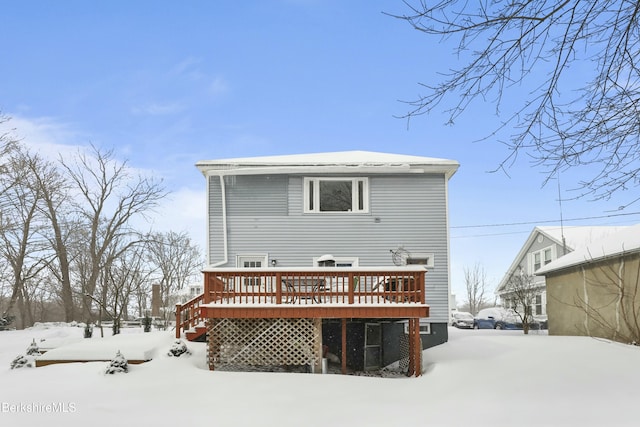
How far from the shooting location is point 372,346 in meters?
13.1

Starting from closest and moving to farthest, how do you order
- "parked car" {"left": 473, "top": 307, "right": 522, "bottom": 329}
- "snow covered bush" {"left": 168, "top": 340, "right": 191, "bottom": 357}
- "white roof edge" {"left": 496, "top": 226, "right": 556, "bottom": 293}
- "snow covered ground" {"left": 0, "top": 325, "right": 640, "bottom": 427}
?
1. "snow covered ground" {"left": 0, "top": 325, "right": 640, "bottom": 427}
2. "snow covered bush" {"left": 168, "top": 340, "right": 191, "bottom": 357}
3. "parked car" {"left": 473, "top": 307, "right": 522, "bottom": 329}
4. "white roof edge" {"left": 496, "top": 226, "right": 556, "bottom": 293}

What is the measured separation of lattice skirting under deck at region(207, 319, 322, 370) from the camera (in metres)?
10.5

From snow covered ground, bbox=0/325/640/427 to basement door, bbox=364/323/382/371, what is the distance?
8.05 feet

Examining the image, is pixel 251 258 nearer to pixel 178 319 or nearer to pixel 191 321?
pixel 191 321

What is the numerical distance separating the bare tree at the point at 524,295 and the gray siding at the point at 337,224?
843 centimetres

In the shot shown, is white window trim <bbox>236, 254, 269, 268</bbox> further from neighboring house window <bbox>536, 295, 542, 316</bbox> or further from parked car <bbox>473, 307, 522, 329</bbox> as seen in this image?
neighboring house window <bbox>536, 295, 542, 316</bbox>

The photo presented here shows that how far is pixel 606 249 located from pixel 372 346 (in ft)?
22.9

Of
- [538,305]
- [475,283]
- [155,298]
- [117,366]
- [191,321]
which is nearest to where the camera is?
[117,366]

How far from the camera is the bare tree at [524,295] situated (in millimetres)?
21594

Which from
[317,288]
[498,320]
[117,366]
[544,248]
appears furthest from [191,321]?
[544,248]

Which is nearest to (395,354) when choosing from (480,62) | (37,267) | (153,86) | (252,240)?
(252,240)

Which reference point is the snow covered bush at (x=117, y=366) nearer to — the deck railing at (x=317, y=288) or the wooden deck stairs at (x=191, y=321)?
the deck railing at (x=317, y=288)

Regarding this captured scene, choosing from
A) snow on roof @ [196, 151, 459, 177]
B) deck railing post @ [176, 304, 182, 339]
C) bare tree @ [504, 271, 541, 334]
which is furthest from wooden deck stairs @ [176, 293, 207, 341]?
bare tree @ [504, 271, 541, 334]

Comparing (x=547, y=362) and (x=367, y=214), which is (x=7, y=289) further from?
(x=547, y=362)
